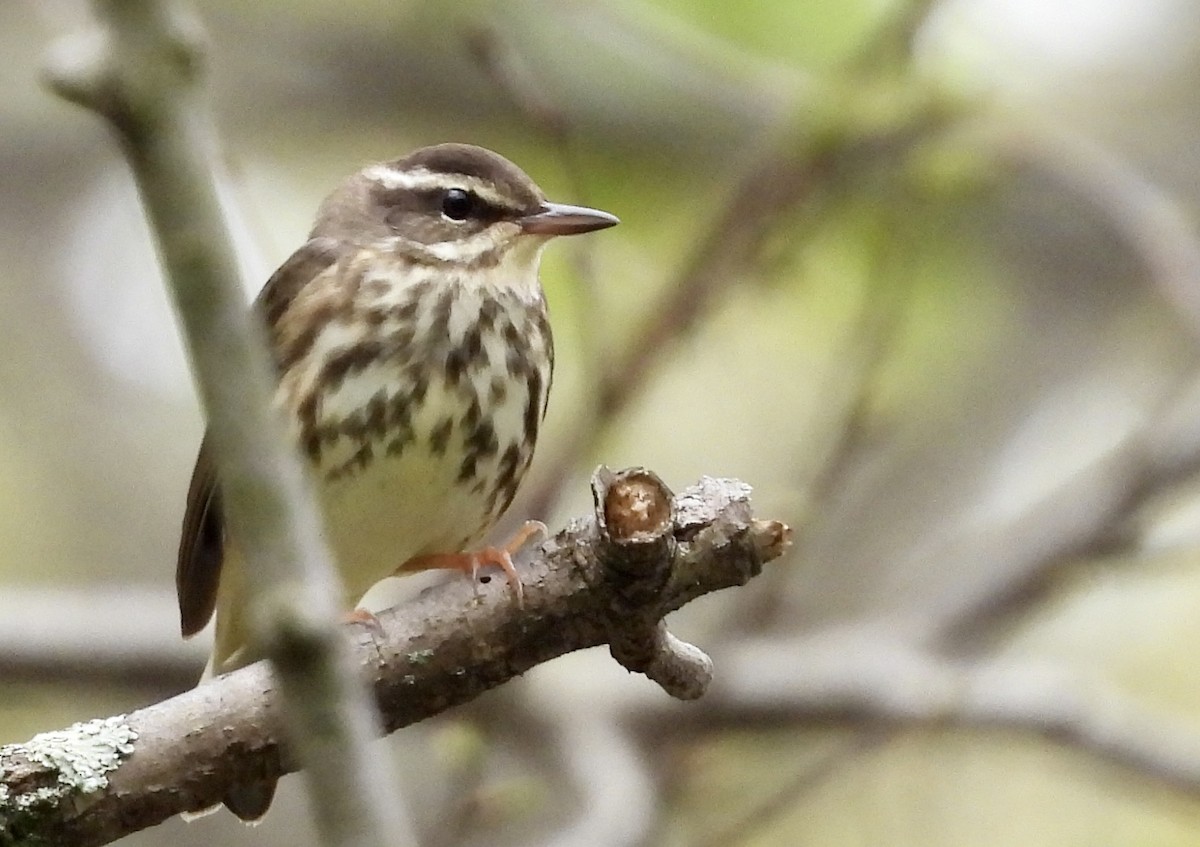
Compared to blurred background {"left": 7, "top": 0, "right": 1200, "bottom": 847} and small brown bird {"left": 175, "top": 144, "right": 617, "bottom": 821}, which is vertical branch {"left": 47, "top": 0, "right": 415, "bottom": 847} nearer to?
small brown bird {"left": 175, "top": 144, "right": 617, "bottom": 821}

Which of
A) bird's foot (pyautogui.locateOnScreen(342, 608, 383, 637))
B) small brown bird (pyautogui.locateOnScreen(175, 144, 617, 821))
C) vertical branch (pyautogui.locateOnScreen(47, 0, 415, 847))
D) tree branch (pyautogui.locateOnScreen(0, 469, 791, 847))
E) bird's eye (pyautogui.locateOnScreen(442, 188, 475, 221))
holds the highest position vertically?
bird's eye (pyautogui.locateOnScreen(442, 188, 475, 221))

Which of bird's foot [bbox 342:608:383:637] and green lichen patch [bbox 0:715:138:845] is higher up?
bird's foot [bbox 342:608:383:637]

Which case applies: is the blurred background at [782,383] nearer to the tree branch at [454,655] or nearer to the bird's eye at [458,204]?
the bird's eye at [458,204]

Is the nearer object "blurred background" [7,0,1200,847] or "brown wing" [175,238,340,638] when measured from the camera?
"brown wing" [175,238,340,638]

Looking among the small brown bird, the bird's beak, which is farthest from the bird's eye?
the bird's beak

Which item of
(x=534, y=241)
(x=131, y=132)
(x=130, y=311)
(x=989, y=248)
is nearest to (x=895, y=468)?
(x=989, y=248)

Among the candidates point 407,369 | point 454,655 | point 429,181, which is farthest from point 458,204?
point 454,655

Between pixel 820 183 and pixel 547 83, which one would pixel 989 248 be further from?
pixel 820 183
